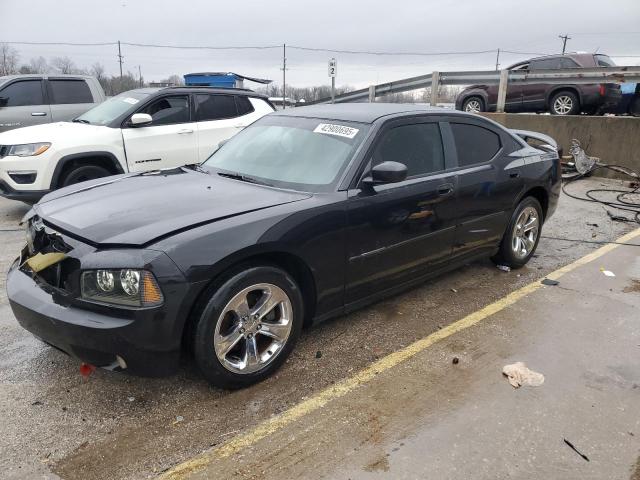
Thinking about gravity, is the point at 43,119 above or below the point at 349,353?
above

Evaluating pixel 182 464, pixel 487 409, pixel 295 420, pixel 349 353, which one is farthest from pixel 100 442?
pixel 487 409

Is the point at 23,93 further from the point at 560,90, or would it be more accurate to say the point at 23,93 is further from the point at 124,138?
the point at 560,90

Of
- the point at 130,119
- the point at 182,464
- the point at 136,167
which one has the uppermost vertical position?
the point at 130,119

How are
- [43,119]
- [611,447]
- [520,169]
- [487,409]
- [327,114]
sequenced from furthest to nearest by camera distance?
[43,119], [520,169], [327,114], [487,409], [611,447]

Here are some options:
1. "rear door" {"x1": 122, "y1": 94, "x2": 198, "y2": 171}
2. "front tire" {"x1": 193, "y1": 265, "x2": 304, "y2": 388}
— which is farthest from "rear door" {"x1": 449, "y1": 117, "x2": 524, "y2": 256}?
"rear door" {"x1": 122, "y1": 94, "x2": 198, "y2": 171}

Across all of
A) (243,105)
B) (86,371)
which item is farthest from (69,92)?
(86,371)

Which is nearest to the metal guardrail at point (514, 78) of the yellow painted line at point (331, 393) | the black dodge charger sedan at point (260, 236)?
the black dodge charger sedan at point (260, 236)

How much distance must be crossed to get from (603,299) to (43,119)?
941cm

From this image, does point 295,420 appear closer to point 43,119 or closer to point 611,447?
point 611,447

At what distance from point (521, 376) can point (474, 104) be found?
11.8 metres

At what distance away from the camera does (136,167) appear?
6.76 metres

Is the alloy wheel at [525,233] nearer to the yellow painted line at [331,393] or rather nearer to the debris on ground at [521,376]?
the yellow painted line at [331,393]

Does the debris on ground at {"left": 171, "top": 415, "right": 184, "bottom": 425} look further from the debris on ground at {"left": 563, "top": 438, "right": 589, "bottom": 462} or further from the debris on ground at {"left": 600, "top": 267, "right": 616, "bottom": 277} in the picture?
the debris on ground at {"left": 600, "top": 267, "right": 616, "bottom": 277}

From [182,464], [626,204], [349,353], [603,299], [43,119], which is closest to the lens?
[182,464]
